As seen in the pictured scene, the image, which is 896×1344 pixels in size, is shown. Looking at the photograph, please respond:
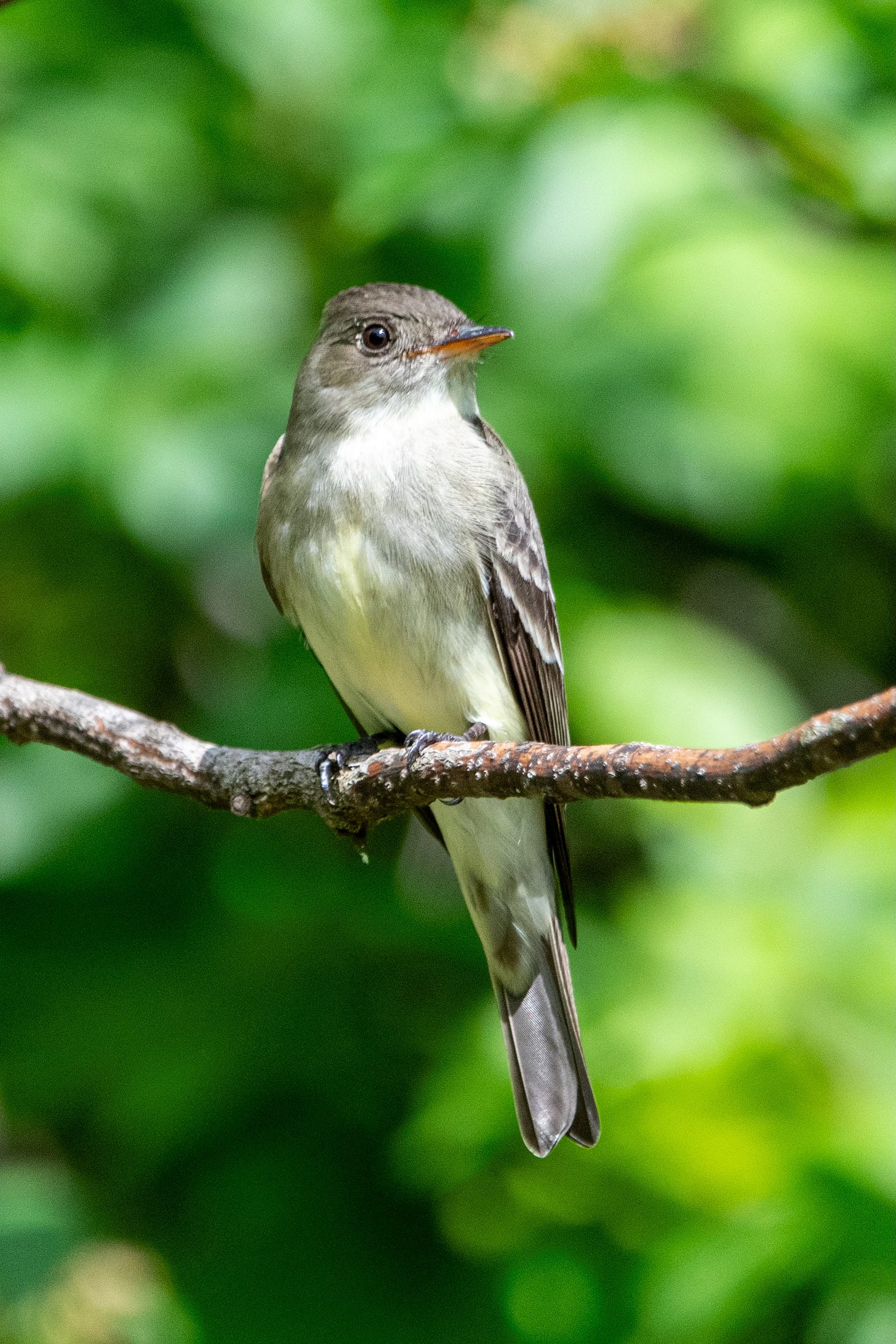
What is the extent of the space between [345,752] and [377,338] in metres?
1.22

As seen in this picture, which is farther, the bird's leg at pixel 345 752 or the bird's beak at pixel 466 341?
the bird's beak at pixel 466 341

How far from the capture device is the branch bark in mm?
1908

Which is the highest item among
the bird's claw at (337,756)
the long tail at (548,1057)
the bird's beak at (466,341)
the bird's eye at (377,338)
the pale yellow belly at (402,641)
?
the bird's eye at (377,338)

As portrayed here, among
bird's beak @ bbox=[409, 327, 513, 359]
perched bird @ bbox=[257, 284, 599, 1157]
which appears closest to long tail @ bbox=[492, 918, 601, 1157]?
perched bird @ bbox=[257, 284, 599, 1157]

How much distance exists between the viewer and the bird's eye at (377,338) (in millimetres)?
3957

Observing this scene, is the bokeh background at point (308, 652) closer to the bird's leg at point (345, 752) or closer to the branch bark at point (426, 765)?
the bird's leg at point (345, 752)

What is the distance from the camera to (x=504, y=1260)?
3855 millimetres

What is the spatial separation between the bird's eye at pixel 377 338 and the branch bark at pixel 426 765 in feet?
4.04

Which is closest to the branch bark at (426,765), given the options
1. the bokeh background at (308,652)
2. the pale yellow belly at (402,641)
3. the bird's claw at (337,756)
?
the bird's claw at (337,756)

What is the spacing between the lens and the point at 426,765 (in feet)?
9.02

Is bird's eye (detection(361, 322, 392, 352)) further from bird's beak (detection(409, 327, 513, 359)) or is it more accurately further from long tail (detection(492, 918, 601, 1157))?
long tail (detection(492, 918, 601, 1157))

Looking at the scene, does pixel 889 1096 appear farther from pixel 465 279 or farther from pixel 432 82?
pixel 432 82

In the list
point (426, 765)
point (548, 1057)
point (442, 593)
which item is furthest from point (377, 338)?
point (548, 1057)

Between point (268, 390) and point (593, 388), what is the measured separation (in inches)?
34.2
